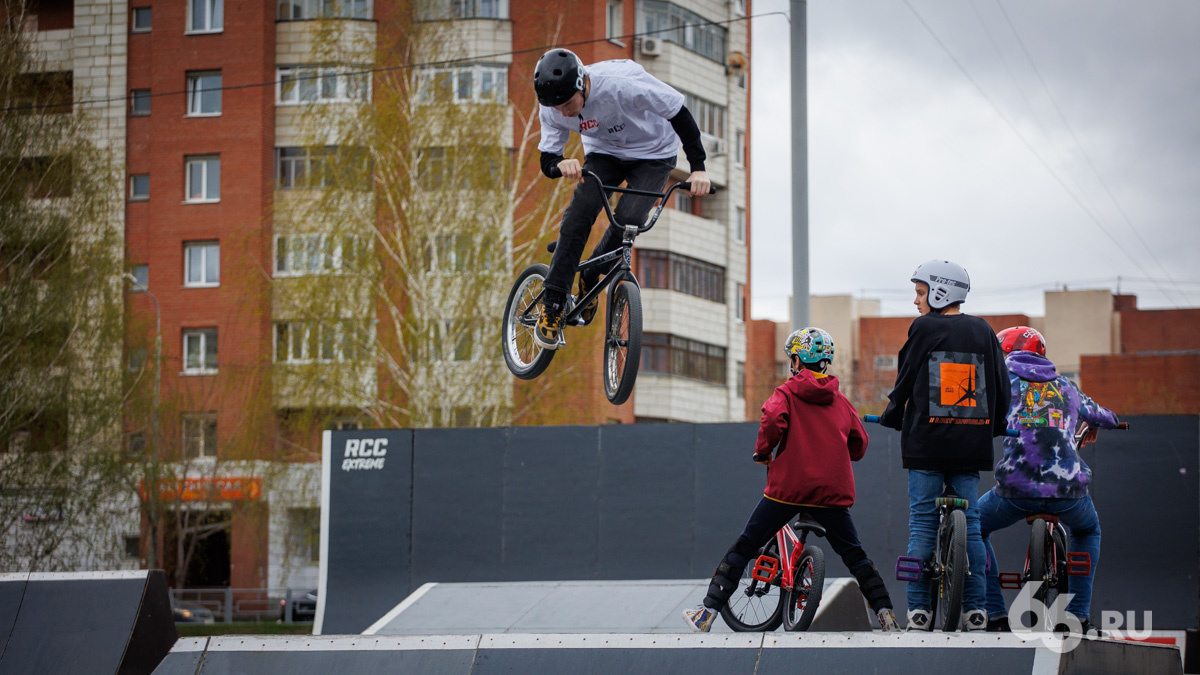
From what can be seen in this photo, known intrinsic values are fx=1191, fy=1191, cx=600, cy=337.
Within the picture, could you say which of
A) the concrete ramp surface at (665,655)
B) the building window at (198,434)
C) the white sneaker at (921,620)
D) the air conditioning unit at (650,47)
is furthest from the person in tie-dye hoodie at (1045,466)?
the air conditioning unit at (650,47)

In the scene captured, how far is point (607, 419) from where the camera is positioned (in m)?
31.7

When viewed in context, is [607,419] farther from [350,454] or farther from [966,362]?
[966,362]

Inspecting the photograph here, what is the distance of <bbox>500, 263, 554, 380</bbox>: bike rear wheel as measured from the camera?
8.38 meters

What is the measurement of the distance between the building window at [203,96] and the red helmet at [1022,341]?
33.7 m

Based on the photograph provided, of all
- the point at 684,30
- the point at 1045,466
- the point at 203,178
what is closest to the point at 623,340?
the point at 1045,466

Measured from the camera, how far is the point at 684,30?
37875mm

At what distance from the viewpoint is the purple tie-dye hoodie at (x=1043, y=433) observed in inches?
277

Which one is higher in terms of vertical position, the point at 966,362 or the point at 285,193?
the point at 285,193

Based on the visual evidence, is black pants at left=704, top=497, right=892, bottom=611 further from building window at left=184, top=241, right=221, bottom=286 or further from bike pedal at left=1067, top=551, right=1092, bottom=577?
building window at left=184, top=241, right=221, bottom=286

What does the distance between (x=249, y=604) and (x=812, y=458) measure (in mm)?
29477

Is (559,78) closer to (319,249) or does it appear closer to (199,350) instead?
(319,249)

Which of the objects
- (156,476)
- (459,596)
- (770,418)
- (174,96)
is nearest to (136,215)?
(174,96)

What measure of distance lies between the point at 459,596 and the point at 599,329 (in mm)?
13496

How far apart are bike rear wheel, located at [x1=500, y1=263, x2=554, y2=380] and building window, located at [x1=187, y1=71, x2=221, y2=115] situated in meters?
31.1
